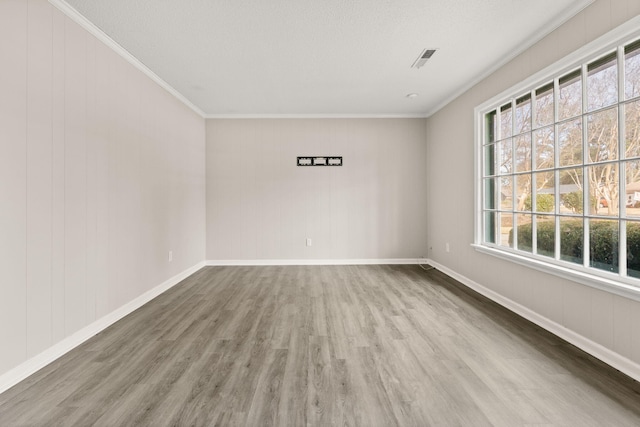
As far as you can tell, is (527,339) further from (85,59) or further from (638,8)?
(85,59)

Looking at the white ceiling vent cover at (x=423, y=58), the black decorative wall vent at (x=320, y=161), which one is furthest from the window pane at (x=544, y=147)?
the black decorative wall vent at (x=320, y=161)

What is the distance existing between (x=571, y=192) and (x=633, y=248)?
A: 638mm

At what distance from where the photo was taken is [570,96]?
244 cm

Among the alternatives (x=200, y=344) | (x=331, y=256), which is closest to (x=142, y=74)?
(x=200, y=344)

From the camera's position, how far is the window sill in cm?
186

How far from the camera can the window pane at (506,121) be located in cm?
322

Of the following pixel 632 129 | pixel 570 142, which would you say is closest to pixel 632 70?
pixel 632 129

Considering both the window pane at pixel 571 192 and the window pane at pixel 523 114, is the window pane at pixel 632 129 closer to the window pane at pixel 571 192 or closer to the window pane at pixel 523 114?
the window pane at pixel 571 192

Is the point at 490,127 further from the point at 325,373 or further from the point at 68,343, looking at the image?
the point at 68,343

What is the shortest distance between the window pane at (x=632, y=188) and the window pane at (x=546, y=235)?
0.67 m

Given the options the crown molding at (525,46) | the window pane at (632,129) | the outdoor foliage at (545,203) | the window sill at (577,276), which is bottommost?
the window sill at (577,276)

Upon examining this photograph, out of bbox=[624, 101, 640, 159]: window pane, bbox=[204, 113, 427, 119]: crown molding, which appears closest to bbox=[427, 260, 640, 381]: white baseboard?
bbox=[624, 101, 640, 159]: window pane

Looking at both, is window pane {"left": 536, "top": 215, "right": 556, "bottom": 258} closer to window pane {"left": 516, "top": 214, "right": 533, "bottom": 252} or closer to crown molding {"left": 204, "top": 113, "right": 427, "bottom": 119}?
window pane {"left": 516, "top": 214, "right": 533, "bottom": 252}

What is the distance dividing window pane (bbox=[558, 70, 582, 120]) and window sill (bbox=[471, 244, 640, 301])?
1289 millimetres
